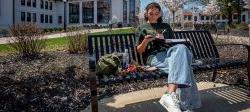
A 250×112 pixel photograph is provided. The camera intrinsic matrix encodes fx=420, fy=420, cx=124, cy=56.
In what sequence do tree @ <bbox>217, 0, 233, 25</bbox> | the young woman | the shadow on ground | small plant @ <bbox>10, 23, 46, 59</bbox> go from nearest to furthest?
the young woman
the shadow on ground
small plant @ <bbox>10, 23, 46, 59</bbox>
tree @ <bbox>217, 0, 233, 25</bbox>

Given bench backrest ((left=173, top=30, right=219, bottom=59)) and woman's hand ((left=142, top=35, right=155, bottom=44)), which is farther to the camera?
bench backrest ((left=173, top=30, right=219, bottom=59))

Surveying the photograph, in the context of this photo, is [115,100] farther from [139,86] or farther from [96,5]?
[96,5]

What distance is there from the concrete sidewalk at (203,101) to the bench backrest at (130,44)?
576 millimetres

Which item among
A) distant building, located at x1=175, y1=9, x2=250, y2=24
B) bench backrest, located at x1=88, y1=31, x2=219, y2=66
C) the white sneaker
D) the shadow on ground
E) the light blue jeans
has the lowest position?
the shadow on ground

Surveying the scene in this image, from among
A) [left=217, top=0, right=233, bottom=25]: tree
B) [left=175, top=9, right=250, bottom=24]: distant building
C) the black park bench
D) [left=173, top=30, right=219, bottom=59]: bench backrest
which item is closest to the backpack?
the black park bench

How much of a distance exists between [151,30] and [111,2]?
223 ft

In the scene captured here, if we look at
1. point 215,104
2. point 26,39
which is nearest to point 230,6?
point 26,39

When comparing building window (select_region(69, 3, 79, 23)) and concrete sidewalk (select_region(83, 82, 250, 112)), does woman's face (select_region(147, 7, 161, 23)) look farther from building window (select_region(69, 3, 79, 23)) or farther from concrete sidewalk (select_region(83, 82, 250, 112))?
building window (select_region(69, 3, 79, 23))

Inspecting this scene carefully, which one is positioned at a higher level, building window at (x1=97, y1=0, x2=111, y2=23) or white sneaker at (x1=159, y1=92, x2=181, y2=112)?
building window at (x1=97, y1=0, x2=111, y2=23)

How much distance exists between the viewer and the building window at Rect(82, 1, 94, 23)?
2826 inches

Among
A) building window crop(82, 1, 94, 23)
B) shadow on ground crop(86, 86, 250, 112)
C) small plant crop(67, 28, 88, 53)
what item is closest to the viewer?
shadow on ground crop(86, 86, 250, 112)

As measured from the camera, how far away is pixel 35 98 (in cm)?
596

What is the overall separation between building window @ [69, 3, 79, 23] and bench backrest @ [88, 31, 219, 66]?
63781 millimetres

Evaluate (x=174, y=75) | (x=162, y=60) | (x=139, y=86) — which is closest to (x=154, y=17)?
(x=162, y=60)
